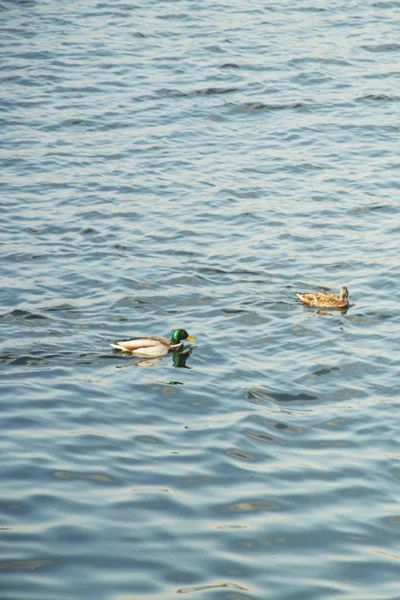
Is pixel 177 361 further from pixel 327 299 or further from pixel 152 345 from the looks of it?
pixel 327 299

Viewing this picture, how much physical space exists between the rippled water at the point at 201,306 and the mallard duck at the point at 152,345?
0.21 meters

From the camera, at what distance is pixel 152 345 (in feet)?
48.7

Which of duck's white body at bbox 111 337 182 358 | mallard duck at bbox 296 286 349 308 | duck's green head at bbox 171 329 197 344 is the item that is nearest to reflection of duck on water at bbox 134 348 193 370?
duck's white body at bbox 111 337 182 358

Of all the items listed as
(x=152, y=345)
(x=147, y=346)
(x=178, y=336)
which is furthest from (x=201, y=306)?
(x=147, y=346)

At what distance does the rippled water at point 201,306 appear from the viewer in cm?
971

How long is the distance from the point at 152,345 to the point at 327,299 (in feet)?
9.96

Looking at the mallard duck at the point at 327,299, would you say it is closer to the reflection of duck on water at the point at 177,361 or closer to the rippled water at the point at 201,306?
the rippled water at the point at 201,306

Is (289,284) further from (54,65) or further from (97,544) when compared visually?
(54,65)

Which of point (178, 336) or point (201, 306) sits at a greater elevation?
point (178, 336)

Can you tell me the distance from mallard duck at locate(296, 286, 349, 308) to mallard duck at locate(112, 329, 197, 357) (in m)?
2.37

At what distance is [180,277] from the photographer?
1748cm

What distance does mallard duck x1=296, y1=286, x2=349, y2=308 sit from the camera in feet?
52.7

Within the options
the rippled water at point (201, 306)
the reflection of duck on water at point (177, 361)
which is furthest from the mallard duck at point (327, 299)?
the reflection of duck on water at point (177, 361)

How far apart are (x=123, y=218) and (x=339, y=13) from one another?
16.2 metres
